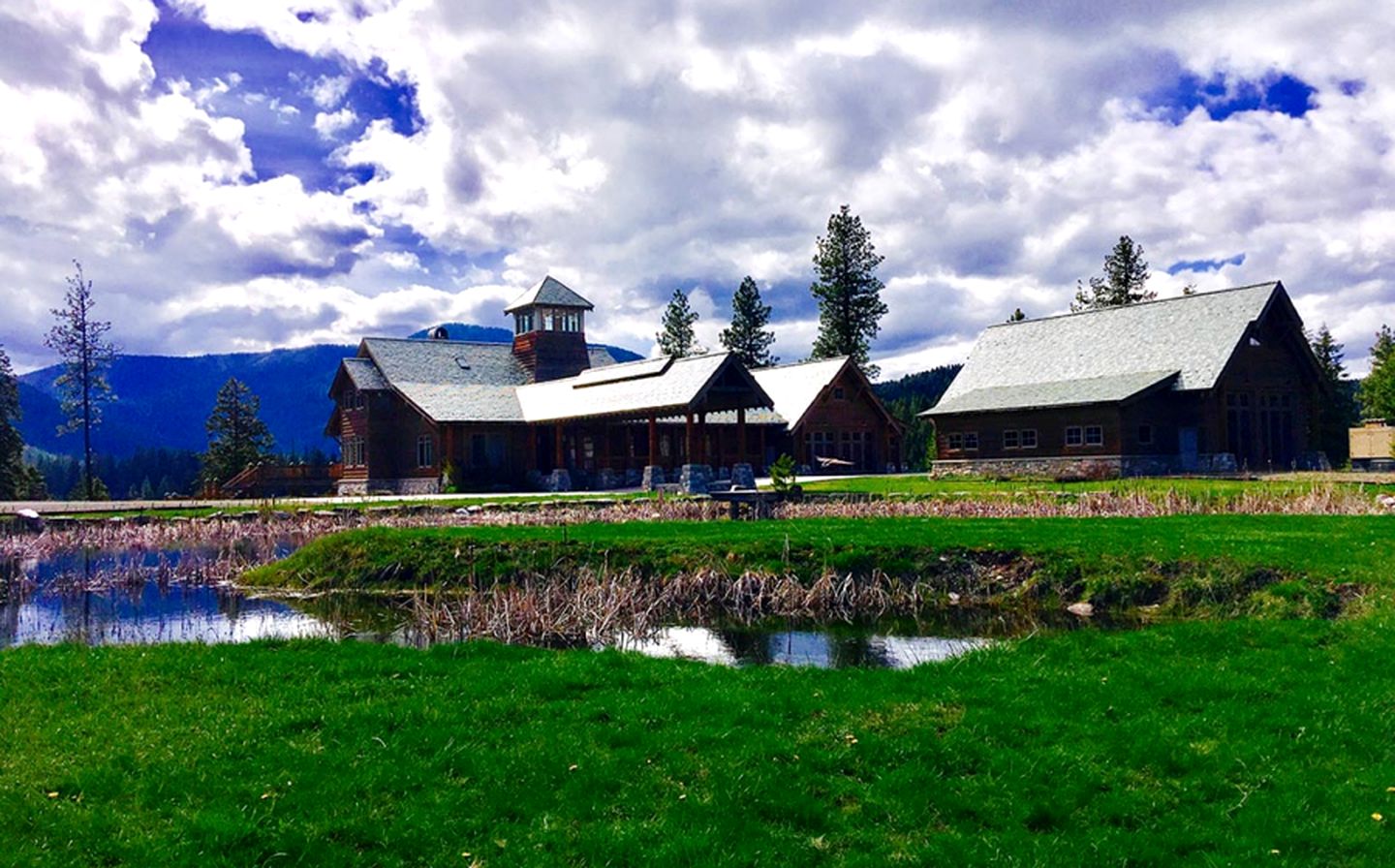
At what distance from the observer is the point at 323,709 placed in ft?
28.2

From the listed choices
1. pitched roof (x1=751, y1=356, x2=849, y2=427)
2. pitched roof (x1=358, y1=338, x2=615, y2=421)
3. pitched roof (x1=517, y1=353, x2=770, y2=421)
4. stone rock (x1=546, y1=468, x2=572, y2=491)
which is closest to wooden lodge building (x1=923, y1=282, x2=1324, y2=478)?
pitched roof (x1=751, y1=356, x2=849, y2=427)

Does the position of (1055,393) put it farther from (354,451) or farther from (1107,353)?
(354,451)

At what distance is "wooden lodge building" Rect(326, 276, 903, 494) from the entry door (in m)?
17.0

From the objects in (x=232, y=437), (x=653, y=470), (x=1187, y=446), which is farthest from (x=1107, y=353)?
(x=232, y=437)

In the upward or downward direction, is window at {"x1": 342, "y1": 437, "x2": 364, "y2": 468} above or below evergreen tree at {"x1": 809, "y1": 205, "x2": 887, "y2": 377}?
below

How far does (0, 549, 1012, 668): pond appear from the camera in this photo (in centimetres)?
1357

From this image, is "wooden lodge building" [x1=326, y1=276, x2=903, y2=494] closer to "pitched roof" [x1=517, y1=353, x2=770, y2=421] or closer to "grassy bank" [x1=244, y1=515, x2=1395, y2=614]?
"pitched roof" [x1=517, y1=353, x2=770, y2=421]

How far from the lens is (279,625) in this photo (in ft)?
53.6

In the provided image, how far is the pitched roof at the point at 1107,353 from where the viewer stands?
44.2 m

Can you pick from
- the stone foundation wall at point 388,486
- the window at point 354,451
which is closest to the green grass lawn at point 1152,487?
the stone foundation wall at point 388,486

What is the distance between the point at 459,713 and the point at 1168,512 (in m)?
19.8

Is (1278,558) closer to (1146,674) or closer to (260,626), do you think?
(1146,674)

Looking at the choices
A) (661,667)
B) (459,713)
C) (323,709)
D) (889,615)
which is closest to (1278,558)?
(889,615)

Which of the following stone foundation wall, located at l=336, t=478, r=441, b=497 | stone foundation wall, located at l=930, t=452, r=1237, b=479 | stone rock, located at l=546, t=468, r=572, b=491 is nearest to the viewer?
stone foundation wall, located at l=930, t=452, r=1237, b=479
